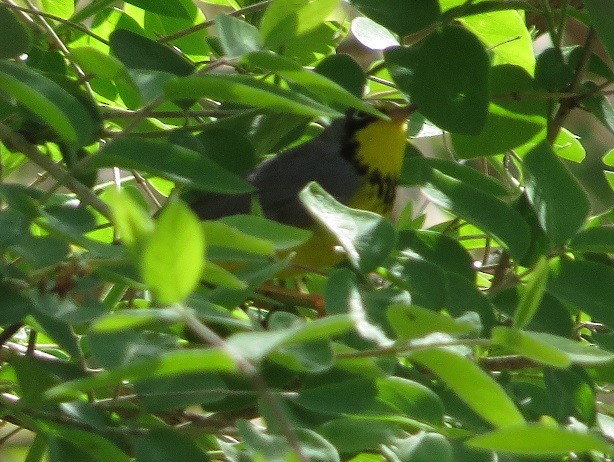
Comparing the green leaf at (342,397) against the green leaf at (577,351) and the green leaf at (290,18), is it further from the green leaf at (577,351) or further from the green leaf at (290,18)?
the green leaf at (290,18)

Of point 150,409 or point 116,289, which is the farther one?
point 116,289

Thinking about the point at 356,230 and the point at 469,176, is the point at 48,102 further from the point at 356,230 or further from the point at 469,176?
the point at 469,176

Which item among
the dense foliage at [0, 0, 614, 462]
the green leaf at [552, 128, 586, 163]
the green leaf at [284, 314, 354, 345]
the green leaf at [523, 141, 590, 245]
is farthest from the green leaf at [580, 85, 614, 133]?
the green leaf at [284, 314, 354, 345]

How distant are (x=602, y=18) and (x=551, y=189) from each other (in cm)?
20

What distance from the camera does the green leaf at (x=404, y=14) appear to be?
1151mm

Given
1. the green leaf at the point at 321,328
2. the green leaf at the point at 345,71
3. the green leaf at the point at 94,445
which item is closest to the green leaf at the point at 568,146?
the green leaf at the point at 345,71

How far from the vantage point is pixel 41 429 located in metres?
0.87

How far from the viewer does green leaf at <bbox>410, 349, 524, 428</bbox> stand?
0.63 metres

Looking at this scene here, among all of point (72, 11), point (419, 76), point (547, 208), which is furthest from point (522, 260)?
point (72, 11)

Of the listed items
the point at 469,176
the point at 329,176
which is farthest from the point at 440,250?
the point at 329,176

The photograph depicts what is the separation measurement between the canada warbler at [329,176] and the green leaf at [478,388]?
1.01 meters

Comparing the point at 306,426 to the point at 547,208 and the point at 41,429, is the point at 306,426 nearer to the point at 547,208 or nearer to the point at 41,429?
the point at 41,429

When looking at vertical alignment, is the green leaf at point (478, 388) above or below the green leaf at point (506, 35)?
below

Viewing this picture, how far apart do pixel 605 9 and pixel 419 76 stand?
0.65 ft
